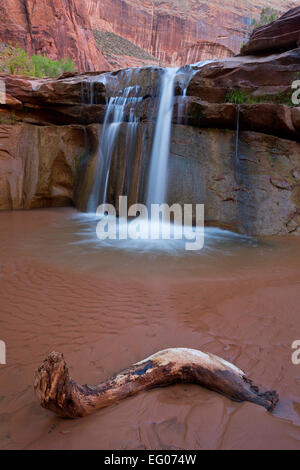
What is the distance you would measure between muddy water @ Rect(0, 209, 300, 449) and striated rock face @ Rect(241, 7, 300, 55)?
22.1 feet

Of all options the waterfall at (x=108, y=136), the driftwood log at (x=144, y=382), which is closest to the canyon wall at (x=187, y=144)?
the waterfall at (x=108, y=136)

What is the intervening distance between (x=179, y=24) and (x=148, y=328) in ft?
203

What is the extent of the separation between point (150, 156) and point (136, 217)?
74.8 inches

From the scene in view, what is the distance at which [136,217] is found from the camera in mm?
8375

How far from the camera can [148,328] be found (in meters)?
2.82

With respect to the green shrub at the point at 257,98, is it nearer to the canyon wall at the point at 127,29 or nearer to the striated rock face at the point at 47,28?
the striated rock face at the point at 47,28

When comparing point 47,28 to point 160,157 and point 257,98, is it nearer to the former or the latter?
point 160,157

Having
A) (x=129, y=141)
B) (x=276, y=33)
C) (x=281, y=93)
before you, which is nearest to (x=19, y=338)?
(x=129, y=141)

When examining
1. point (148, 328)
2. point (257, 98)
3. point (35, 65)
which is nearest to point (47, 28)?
point (35, 65)

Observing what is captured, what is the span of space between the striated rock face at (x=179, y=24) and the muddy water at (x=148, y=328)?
4993cm

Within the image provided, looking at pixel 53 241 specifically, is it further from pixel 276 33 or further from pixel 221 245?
pixel 276 33

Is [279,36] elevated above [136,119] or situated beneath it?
elevated above

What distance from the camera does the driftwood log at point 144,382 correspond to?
5.01 feet
